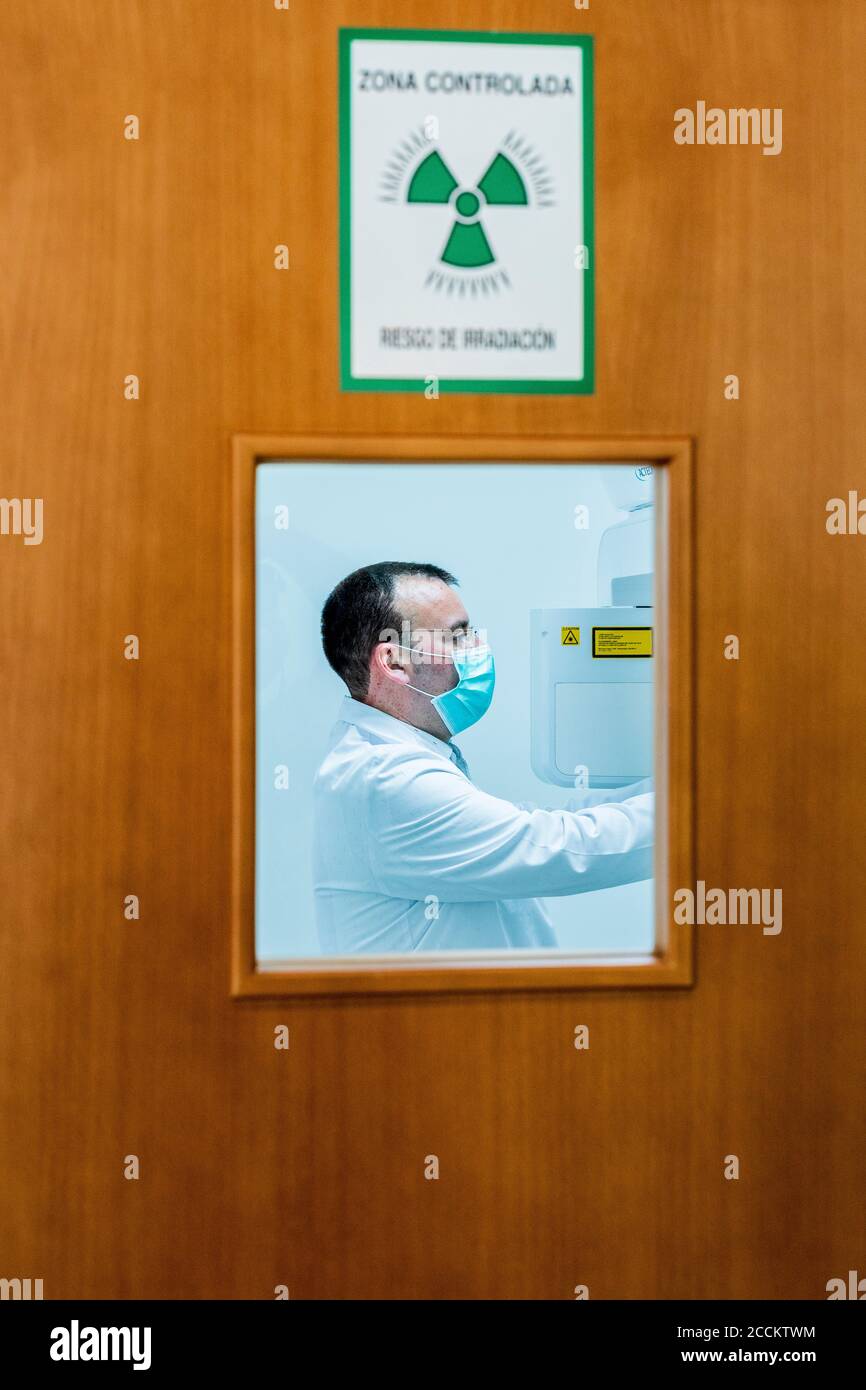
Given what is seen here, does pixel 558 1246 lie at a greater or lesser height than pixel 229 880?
lesser

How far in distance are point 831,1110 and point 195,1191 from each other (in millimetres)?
857

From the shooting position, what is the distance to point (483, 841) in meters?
1.46

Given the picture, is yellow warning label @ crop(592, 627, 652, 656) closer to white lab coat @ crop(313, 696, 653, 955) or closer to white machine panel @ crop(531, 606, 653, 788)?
white machine panel @ crop(531, 606, 653, 788)

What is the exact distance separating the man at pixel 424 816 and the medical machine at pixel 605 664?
53 mm

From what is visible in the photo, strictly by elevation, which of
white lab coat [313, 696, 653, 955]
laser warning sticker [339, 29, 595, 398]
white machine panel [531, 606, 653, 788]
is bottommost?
white lab coat [313, 696, 653, 955]

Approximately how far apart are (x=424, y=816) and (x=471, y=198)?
825mm

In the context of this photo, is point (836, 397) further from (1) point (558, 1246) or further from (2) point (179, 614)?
(1) point (558, 1246)

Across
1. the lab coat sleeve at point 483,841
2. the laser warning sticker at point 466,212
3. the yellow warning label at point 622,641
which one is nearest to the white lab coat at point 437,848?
the lab coat sleeve at point 483,841

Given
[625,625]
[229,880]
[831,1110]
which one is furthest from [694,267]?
[831,1110]

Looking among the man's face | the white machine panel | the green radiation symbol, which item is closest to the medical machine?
the white machine panel

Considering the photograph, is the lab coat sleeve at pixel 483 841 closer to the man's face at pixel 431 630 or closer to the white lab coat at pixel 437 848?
the white lab coat at pixel 437 848

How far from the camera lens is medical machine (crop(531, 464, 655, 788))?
1.46 m
